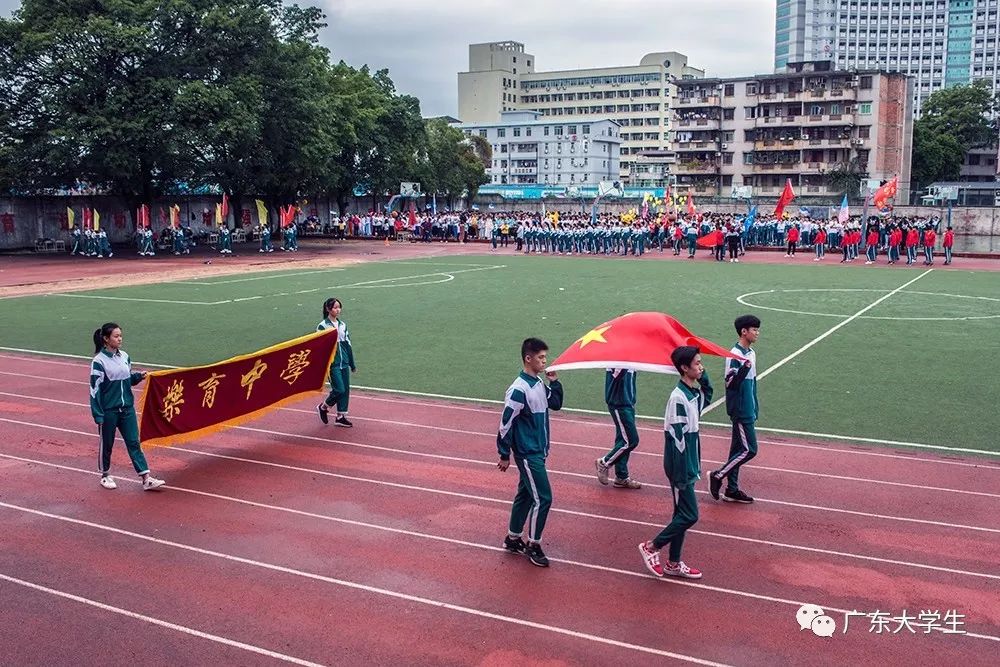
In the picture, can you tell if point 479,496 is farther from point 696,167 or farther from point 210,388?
point 696,167

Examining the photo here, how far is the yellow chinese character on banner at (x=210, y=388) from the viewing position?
10.0 m

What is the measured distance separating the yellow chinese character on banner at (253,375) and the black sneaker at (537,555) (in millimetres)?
4720

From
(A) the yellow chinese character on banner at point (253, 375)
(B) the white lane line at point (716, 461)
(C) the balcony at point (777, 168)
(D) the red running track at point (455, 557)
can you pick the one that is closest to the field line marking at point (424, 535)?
(D) the red running track at point (455, 557)

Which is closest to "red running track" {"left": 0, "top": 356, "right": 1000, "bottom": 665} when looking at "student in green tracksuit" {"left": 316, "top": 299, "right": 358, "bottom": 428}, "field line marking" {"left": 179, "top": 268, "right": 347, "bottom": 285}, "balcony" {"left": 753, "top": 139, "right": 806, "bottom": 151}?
"student in green tracksuit" {"left": 316, "top": 299, "right": 358, "bottom": 428}

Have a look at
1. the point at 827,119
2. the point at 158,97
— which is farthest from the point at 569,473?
the point at 827,119

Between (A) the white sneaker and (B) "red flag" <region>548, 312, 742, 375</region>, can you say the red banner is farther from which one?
(B) "red flag" <region>548, 312, 742, 375</region>

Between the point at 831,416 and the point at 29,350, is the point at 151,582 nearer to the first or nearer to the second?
the point at 831,416

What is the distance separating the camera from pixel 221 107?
36750 mm

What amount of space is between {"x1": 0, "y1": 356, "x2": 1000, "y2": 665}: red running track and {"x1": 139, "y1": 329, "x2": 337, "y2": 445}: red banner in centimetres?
48

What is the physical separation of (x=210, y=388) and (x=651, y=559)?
549 cm

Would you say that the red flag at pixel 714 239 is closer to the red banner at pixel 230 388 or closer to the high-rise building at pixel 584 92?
the red banner at pixel 230 388

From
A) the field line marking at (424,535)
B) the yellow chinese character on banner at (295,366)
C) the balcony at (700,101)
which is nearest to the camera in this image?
the field line marking at (424,535)

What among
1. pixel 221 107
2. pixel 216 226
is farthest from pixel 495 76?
pixel 221 107

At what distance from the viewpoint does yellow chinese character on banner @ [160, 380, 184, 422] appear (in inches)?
377
